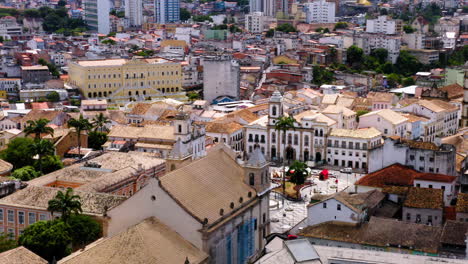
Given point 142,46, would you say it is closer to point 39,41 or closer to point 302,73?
point 39,41

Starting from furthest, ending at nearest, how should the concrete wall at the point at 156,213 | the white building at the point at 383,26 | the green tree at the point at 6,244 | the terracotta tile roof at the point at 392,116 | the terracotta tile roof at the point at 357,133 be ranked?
the white building at the point at 383,26, the terracotta tile roof at the point at 392,116, the terracotta tile roof at the point at 357,133, the green tree at the point at 6,244, the concrete wall at the point at 156,213

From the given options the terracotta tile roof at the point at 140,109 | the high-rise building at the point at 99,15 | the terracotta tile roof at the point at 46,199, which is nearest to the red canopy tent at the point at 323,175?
the terracotta tile roof at the point at 46,199

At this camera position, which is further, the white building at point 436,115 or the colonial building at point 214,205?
the white building at point 436,115

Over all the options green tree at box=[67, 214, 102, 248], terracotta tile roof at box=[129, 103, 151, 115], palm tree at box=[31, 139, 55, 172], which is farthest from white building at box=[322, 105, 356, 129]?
green tree at box=[67, 214, 102, 248]

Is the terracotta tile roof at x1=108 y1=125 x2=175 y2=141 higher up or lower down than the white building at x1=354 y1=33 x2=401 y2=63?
lower down

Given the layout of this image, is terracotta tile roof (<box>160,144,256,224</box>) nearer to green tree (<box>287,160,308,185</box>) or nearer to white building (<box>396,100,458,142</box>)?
green tree (<box>287,160,308,185</box>)

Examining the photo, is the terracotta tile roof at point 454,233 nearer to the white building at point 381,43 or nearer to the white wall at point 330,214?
the white wall at point 330,214

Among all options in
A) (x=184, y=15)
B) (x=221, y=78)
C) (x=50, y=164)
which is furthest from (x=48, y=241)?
(x=184, y=15)
